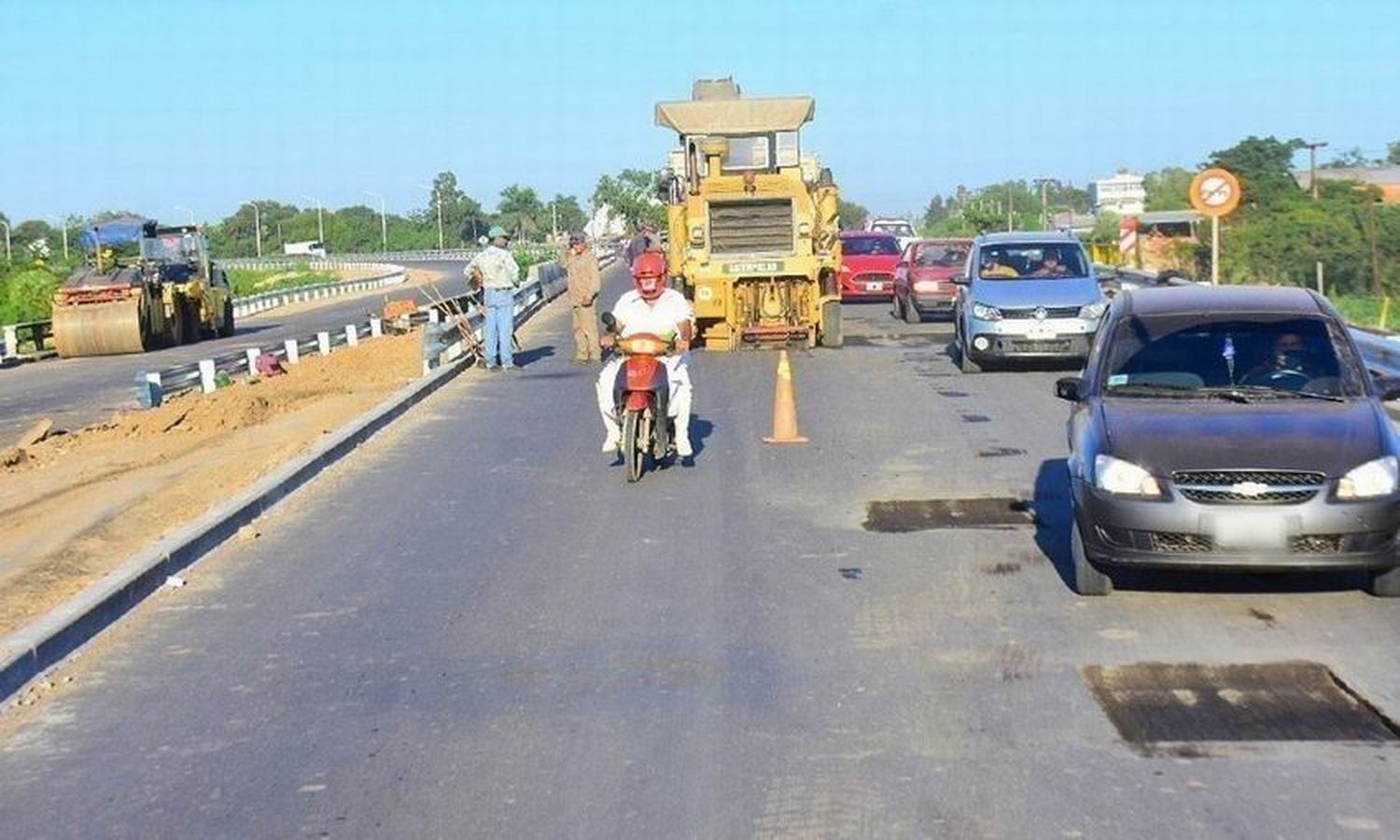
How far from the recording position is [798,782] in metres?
6.16

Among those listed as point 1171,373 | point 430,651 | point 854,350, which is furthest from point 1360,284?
point 430,651

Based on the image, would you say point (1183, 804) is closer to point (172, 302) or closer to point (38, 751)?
point (38, 751)

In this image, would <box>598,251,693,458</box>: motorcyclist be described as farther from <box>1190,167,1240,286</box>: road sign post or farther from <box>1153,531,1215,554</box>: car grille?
<box>1190,167,1240,286</box>: road sign post

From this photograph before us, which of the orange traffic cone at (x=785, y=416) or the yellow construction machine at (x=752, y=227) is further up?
the yellow construction machine at (x=752, y=227)

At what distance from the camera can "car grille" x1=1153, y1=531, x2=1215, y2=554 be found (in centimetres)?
839

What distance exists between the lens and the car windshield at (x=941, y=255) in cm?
3206

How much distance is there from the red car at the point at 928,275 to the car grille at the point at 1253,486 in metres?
22.6

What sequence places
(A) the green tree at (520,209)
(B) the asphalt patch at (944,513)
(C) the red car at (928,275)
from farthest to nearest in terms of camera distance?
(A) the green tree at (520,209) → (C) the red car at (928,275) → (B) the asphalt patch at (944,513)

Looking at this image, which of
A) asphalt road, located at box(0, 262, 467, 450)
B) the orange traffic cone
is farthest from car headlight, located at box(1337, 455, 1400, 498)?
asphalt road, located at box(0, 262, 467, 450)

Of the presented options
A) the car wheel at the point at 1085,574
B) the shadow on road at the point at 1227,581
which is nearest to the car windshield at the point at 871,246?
the shadow on road at the point at 1227,581

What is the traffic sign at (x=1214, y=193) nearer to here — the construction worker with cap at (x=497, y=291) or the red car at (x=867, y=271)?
the construction worker with cap at (x=497, y=291)

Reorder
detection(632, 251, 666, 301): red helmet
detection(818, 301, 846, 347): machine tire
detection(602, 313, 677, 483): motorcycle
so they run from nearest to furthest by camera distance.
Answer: detection(602, 313, 677, 483): motorcycle → detection(632, 251, 666, 301): red helmet → detection(818, 301, 846, 347): machine tire

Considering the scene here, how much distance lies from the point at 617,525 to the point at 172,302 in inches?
1234

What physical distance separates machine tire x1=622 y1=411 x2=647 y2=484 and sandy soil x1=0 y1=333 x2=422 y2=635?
308cm
